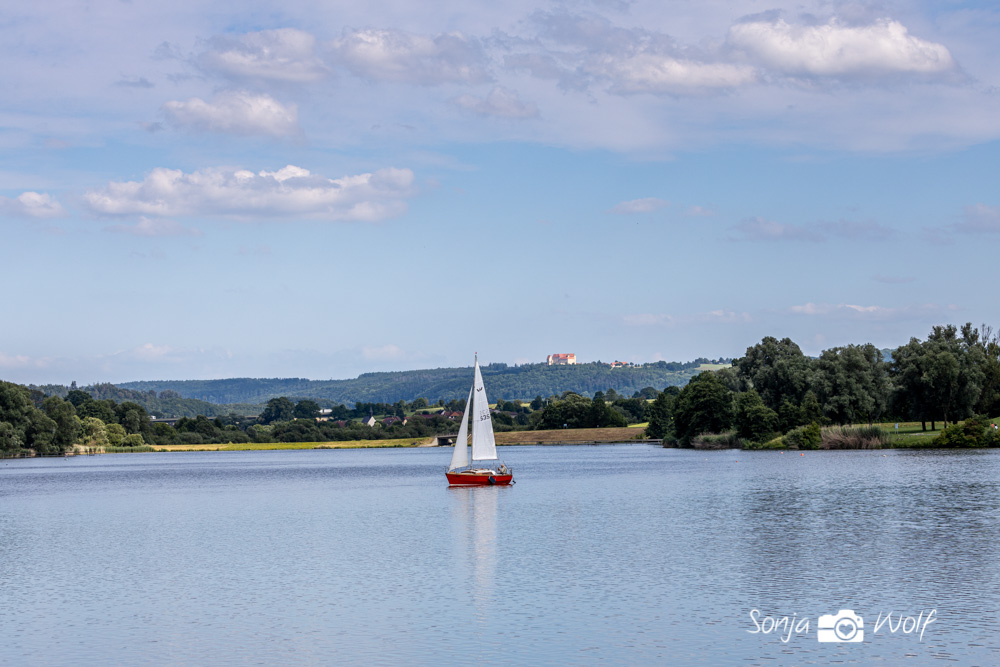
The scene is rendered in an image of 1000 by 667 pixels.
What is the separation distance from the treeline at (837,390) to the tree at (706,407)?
0.16 meters

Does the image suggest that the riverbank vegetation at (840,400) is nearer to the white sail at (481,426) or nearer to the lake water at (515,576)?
the lake water at (515,576)

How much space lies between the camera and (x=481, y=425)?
83.4 meters

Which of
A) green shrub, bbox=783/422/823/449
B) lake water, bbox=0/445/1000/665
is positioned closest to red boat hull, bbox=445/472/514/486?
lake water, bbox=0/445/1000/665

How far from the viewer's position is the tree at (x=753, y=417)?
150 m

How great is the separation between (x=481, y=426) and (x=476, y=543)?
33361 millimetres

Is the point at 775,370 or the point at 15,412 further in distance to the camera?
the point at 15,412

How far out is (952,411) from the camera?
132500mm

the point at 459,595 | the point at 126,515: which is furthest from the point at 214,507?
the point at 459,595

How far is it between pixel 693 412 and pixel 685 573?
138089mm

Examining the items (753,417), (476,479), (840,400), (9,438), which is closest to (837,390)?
(840,400)

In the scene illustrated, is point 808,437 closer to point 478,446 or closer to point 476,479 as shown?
point 476,479

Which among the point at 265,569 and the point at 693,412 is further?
the point at 693,412

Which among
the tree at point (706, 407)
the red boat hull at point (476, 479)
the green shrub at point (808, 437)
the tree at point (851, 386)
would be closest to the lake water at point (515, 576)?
the red boat hull at point (476, 479)

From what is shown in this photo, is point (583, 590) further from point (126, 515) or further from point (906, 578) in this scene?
point (126, 515)
